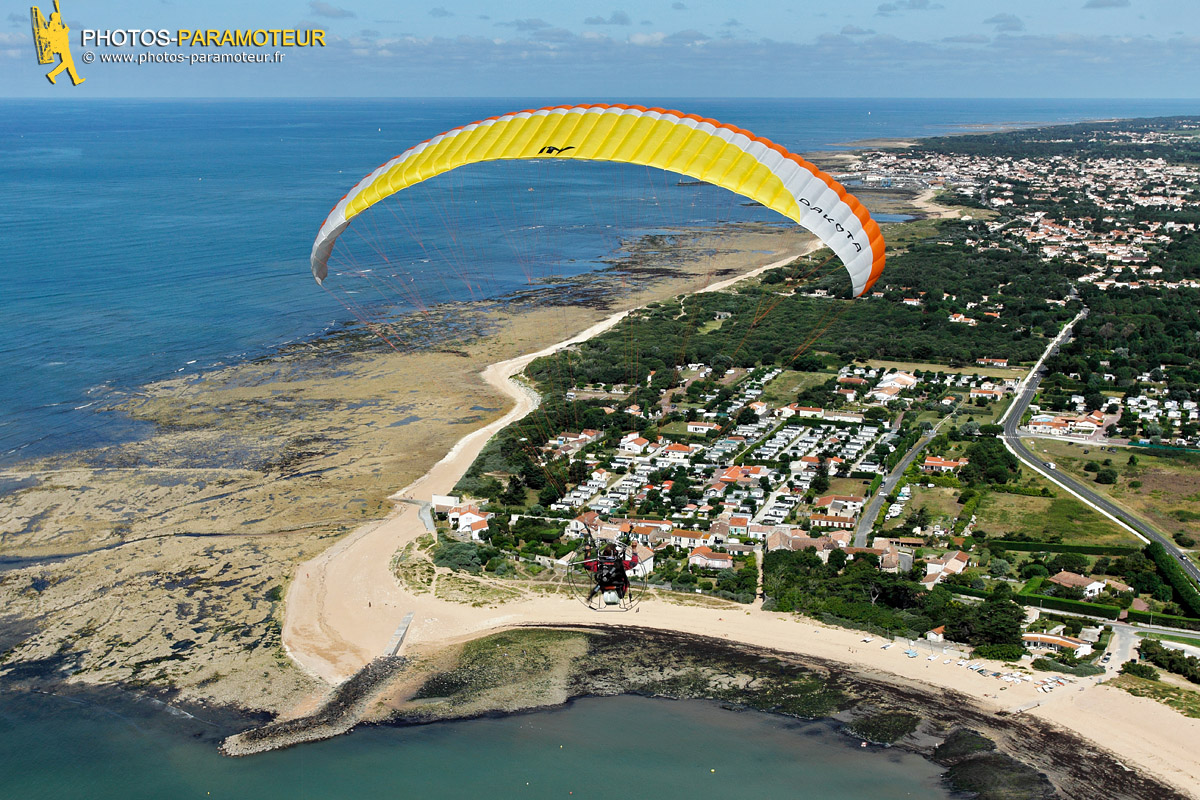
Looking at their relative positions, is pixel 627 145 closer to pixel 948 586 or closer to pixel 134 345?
pixel 948 586

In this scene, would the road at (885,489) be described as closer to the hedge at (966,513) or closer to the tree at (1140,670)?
the hedge at (966,513)

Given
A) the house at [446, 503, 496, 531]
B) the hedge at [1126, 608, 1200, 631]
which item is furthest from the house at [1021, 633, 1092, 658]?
the house at [446, 503, 496, 531]

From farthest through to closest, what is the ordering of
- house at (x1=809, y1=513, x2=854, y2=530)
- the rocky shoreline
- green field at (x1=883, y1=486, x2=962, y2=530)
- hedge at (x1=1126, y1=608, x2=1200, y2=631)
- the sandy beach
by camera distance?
green field at (x1=883, y1=486, x2=962, y2=530), house at (x1=809, y1=513, x2=854, y2=530), hedge at (x1=1126, y1=608, x2=1200, y2=631), the sandy beach, the rocky shoreline

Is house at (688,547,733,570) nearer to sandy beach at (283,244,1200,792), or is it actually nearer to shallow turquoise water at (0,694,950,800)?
sandy beach at (283,244,1200,792)

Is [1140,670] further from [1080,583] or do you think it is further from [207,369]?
[207,369]

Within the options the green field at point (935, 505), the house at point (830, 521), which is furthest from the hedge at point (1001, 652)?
the house at point (830, 521)

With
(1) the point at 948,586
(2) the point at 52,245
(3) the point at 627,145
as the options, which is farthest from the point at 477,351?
(2) the point at 52,245

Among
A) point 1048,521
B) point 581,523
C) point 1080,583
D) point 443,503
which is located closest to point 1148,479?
point 1048,521
